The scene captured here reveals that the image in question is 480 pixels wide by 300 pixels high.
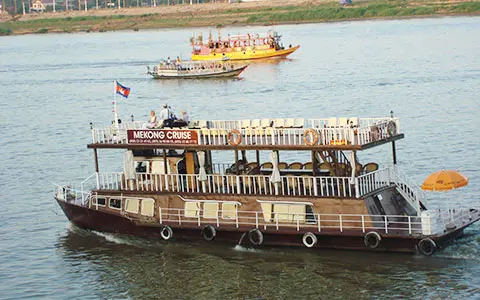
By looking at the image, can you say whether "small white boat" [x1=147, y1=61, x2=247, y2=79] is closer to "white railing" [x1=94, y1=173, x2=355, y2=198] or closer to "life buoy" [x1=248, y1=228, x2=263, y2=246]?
"white railing" [x1=94, y1=173, x2=355, y2=198]

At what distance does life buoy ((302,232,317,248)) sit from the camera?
102 ft

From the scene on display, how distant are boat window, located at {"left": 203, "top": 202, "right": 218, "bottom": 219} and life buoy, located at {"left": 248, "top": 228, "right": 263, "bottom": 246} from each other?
5.74 ft

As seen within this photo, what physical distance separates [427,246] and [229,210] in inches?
272

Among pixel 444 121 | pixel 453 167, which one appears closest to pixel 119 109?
pixel 444 121

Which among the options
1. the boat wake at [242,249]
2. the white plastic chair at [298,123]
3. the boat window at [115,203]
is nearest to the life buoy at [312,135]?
the white plastic chair at [298,123]

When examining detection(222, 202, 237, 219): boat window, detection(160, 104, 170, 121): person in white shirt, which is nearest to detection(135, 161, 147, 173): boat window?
detection(160, 104, 170, 121): person in white shirt

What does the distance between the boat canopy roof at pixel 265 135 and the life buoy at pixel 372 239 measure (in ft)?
8.73

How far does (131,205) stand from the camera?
1371 inches

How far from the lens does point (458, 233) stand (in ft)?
102

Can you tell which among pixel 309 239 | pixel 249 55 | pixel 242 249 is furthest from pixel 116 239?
pixel 249 55

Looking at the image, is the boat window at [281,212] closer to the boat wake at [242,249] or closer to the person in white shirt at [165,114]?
the boat wake at [242,249]

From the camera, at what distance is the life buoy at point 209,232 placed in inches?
1286

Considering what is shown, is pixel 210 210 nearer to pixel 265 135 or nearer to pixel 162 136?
pixel 162 136

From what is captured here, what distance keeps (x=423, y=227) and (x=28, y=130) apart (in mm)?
42090
